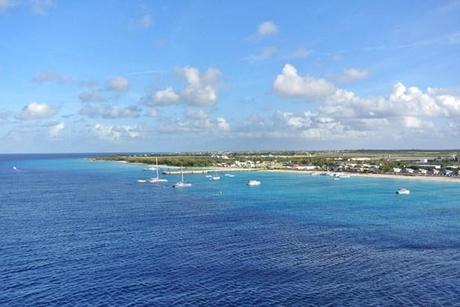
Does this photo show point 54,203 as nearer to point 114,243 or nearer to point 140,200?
point 140,200

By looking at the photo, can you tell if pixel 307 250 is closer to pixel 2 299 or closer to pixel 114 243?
pixel 114 243

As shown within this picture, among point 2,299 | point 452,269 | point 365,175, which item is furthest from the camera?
point 365,175

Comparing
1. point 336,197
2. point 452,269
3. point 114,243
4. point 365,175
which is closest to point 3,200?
point 114,243

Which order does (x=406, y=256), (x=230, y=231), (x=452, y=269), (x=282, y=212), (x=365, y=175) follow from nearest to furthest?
(x=452, y=269)
(x=406, y=256)
(x=230, y=231)
(x=282, y=212)
(x=365, y=175)

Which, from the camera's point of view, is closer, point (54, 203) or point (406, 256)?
point (406, 256)

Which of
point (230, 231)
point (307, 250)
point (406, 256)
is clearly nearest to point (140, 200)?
point (230, 231)

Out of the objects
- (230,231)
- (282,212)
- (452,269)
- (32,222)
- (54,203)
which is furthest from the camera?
(54,203)
